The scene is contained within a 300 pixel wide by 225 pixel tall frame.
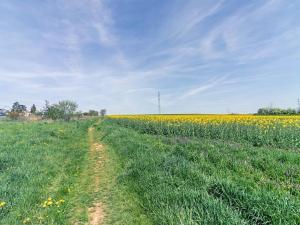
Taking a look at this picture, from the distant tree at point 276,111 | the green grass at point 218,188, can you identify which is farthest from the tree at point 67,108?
the green grass at point 218,188

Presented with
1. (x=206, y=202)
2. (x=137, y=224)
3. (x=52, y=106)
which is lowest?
(x=137, y=224)

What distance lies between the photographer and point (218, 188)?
5.84 m

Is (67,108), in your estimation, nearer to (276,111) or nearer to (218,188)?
(276,111)

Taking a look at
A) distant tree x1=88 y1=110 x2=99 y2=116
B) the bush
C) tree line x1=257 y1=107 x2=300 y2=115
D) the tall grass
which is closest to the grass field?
the tall grass

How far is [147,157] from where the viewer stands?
1018 cm

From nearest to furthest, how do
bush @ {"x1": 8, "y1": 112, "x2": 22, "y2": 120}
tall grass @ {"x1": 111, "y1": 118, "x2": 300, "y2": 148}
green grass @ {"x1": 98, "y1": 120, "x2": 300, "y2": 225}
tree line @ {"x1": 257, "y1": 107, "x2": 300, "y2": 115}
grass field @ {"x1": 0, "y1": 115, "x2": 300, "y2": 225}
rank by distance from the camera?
green grass @ {"x1": 98, "y1": 120, "x2": 300, "y2": 225}
grass field @ {"x1": 0, "y1": 115, "x2": 300, "y2": 225}
tall grass @ {"x1": 111, "y1": 118, "x2": 300, "y2": 148}
tree line @ {"x1": 257, "y1": 107, "x2": 300, "y2": 115}
bush @ {"x1": 8, "y1": 112, "x2": 22, "y2": 120}

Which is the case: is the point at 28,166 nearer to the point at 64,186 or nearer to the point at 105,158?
the point at 64,186

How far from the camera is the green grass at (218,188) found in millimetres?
4414

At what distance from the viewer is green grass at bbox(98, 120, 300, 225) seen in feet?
14.5

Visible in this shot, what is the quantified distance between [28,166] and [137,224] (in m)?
6.20

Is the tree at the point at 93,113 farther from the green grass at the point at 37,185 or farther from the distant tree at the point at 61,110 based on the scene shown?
the green grass at the point at 37,185

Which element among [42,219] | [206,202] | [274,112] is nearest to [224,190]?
[206,202]

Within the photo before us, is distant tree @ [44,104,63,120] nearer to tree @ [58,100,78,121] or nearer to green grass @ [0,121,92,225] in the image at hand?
tree @ [58,100,78,121]

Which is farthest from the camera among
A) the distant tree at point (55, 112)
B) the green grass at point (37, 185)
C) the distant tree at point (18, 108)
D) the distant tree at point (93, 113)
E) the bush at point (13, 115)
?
the distant tree at point (93, 113)
